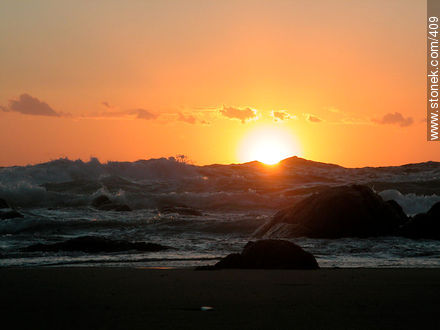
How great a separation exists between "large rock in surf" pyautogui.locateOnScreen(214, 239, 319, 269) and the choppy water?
3.75 ft

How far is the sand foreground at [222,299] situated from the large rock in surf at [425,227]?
18.7 ft

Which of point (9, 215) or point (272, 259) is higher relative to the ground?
point (9, 215)

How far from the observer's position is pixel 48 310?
4.12 metres

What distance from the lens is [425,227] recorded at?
12469 mm

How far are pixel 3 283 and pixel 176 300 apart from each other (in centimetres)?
226

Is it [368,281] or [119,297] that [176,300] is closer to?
[119,297]

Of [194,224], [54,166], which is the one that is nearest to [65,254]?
[194,224]

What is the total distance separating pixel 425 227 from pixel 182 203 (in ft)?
71.1

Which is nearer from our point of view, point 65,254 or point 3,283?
point 3,283

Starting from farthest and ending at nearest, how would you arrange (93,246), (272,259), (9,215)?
1. (9,215)
2. (93,246)
3. (272,259)

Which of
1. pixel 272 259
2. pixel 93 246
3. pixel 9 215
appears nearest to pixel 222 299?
pixel 272 259

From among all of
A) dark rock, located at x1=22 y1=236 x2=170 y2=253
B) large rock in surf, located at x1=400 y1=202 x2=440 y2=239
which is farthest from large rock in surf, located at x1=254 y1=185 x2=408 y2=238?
dark rock, located at x1=22 y1=236 x2=170 y2=253

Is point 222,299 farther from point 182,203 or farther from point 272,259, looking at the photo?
point 182,203

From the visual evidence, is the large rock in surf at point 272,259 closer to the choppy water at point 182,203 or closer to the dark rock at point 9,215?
the choppy water at point 182,203
